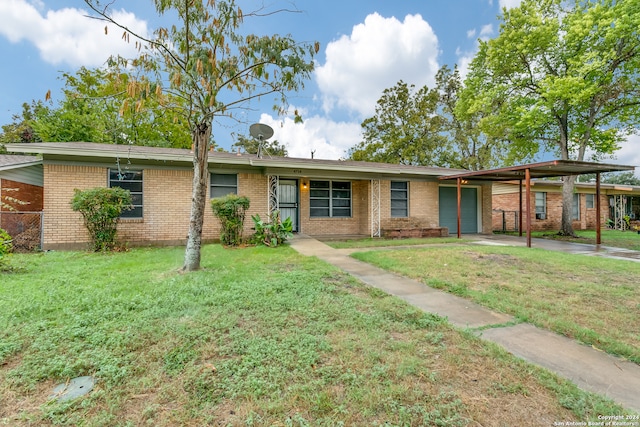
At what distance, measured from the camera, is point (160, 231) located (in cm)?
934

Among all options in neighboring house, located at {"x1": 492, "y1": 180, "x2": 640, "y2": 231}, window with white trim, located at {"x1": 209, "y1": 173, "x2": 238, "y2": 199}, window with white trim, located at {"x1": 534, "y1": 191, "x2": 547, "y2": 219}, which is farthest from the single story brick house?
window with white trim, located at {"x1": 534, "y1": 191, "x2": 547, "y2": 219}

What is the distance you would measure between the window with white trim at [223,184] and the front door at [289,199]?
2.01m

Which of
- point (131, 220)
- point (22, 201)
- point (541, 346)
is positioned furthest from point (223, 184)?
point (541, 346)

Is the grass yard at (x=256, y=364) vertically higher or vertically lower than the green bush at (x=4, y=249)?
lower

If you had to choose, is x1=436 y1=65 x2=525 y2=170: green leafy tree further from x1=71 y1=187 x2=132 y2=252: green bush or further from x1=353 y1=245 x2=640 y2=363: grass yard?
x1=71 y1=187 x2=132 y2=252: green bush

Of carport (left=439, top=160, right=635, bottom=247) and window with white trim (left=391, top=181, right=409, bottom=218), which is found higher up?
carport (left=439, top=160, right=635, bottom=247)

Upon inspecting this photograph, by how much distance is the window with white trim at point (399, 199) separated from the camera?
1288 centimetres

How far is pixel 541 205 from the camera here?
55.4ft

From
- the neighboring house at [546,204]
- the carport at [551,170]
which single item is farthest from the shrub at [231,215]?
the neighboring house at [546,204]

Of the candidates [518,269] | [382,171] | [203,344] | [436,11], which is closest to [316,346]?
[203,344]

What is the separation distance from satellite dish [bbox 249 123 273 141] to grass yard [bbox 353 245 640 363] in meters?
5.99

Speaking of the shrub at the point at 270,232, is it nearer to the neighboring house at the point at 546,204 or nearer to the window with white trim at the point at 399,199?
the window with white trim at the point at 399,199

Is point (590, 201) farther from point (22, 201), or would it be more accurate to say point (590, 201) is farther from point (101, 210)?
point (22, 201)

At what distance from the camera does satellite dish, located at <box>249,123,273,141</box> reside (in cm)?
1063
